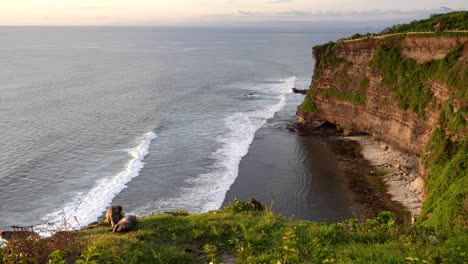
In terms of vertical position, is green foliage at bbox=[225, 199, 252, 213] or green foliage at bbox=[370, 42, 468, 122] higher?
green foliage at bbox=[370, 42, 468, 122]

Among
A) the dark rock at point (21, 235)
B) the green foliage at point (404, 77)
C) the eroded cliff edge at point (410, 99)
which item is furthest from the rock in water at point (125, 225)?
the green foliage at point (404, 77)

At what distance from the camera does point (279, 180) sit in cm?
3775

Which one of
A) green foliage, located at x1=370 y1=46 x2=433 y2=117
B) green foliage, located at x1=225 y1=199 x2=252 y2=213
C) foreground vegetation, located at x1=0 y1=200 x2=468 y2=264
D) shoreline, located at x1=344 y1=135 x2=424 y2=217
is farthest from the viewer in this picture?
green foliage, located at x1=370 y1=46 x2=433 y2=117

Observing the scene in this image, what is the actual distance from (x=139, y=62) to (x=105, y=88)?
4447 cm

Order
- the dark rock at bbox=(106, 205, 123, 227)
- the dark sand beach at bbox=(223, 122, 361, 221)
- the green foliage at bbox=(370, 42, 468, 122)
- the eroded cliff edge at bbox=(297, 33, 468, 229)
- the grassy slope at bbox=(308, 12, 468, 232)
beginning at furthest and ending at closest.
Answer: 1. the green foliage at bbox=(370, 42, 468, 122)
2. the dark sand beach at bbox=(223, 122, 361, 221)
3. the eroded cliff edge at bbox=(297, 33, 468, 229)
4. the grassy slope at bbox=(308, 12, 468, 232)
5. the dark rock at bbox=(106, 205, 123, 227)

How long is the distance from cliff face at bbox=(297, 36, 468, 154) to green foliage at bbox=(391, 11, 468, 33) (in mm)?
2301

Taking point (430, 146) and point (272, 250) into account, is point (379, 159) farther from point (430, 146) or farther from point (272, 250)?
point (272, 250)

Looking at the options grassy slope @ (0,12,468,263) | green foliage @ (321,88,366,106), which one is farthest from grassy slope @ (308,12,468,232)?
grassy slope @ (0,12,468,263)

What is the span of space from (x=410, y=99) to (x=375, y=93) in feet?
19.1

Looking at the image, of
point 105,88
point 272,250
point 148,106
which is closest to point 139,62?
point 105,88

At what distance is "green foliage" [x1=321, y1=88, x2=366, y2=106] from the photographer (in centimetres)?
4947

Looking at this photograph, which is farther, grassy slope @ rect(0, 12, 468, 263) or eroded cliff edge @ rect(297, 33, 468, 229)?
eroded cliff edge @ rect(297, 33, 468, 229)

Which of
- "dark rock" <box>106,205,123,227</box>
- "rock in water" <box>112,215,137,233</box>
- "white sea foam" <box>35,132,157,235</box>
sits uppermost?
"rock in water" <box>112,215,137,233</box>

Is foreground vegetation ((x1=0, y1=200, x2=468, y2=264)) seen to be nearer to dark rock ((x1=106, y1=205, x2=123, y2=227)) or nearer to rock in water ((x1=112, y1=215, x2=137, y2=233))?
rock in water ((x1=112, y1=215, x2=137, y2=233))
